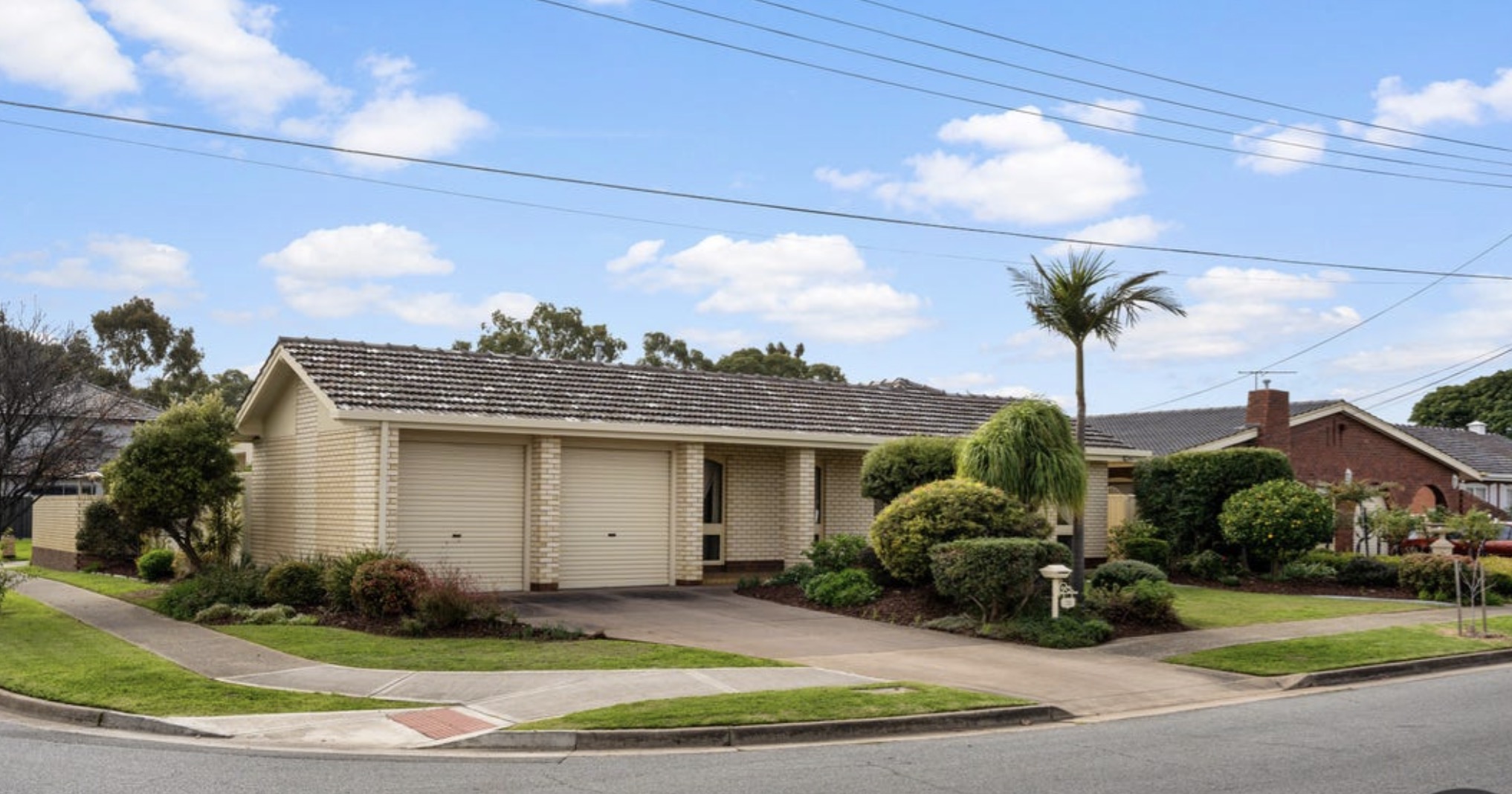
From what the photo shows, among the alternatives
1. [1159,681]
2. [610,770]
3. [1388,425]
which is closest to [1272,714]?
[1159,681]

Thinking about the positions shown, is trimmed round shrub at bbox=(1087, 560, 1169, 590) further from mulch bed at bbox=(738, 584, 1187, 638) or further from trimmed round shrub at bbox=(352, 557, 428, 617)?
trimmed round shrub at bbox=(352, 557, 428, 617)

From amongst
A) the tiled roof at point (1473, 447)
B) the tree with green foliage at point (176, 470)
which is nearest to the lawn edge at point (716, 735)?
the tree with green foliage at point (176, 470)

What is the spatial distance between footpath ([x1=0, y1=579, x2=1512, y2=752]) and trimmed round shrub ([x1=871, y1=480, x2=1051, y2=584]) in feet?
4.58

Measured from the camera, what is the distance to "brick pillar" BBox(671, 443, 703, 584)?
2148cm

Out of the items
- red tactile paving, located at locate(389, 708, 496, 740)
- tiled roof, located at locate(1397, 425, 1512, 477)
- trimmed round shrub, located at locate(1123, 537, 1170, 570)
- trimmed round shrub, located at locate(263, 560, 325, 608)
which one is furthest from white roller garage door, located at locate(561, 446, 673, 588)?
tiled roof, located at locate(1397, 425, 1512, 477)

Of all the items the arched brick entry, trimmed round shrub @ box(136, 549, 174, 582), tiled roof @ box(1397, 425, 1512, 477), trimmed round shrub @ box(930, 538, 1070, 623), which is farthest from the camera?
tiled roof @ box(1397, 425, 1512, 477)

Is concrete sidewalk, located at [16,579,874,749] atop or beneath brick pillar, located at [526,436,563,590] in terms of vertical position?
beneath

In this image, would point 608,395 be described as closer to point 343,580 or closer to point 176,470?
→ point 343,580

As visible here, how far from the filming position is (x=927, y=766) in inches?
352

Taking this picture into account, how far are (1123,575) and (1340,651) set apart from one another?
430 cm

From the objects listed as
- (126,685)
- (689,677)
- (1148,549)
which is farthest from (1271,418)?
(126,685)

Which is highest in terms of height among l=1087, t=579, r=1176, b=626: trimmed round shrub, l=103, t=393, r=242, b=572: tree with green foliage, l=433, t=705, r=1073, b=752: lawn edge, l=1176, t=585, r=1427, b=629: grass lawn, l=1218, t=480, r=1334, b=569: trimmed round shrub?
l=103, t=393, r=242, b=572: tree with green foliage

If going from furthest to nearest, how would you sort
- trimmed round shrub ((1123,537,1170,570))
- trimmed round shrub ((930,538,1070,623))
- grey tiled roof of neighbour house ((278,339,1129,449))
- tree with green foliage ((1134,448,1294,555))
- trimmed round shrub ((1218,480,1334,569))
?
tree with green foliage ((1134,448,1294,555)) < trimmed round shrub ((1123,537,1170,570)) < trimmed round shrub ((1218,480,1334,569)) < grey tiled roof of neighbour house ((278,339,1129,449)) < trimmed round shrub ((930,538,1070,623))

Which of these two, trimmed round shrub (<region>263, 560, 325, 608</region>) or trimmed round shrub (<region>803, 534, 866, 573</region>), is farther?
trimmed round shrub (<region>803, 534, 866, 573</region>)
